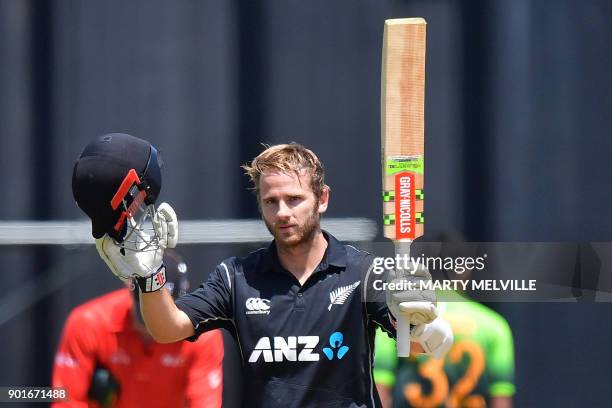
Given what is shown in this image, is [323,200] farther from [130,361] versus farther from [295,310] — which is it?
[130,361]

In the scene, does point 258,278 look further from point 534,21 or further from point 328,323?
point 534,21

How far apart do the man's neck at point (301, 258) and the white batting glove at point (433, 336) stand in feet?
0.98

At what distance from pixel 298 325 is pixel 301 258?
16cm

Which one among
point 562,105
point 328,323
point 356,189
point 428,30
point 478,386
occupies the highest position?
point 428,30

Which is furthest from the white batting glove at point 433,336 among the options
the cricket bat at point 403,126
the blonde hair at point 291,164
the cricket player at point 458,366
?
the cricket player at point 458,366

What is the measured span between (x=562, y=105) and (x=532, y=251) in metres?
0.40

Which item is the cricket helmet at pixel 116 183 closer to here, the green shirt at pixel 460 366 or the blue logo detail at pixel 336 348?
the blue logo detail at pixel 336 348

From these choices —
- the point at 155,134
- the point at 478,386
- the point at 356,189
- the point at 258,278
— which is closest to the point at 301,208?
the point at 258,278

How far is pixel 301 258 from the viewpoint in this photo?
2221 millimetres

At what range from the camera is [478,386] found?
2.60 metres

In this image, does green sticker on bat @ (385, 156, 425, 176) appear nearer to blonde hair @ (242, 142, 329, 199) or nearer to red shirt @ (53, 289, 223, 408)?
blonde hair @ (242, 142, 329, 199)

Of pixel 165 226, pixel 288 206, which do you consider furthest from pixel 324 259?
pixel 165 226

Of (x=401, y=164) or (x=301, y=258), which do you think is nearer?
(x=401, y=164)

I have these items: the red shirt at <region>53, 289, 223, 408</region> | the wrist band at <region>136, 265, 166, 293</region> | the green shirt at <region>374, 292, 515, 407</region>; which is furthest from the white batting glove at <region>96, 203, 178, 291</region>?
the green shirt at <region>374, 292, 515, 407</region>
